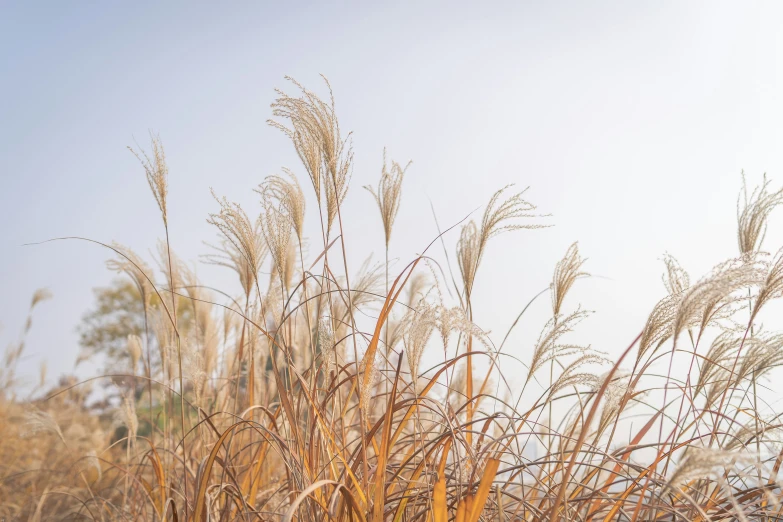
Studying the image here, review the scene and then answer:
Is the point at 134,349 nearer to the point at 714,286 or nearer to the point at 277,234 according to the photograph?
the point at 277,234

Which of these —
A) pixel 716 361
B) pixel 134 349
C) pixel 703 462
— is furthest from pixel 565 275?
pixel 134 349

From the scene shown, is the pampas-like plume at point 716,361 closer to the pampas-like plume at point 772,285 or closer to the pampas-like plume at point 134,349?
the pampas-like plume at point 772,285

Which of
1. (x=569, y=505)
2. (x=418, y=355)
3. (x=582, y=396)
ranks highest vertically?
(x=418, y=355)

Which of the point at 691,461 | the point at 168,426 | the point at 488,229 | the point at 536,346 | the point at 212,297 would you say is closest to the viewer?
the point at 691,461

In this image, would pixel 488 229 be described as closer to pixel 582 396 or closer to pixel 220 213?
pixel 582 396

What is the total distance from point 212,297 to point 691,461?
3.37 metres

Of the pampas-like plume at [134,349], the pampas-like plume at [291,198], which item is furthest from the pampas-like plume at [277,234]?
the pampas-like plume at [134,349]

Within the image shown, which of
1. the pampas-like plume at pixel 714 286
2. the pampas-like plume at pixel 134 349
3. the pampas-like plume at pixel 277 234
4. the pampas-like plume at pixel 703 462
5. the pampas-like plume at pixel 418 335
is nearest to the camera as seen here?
the pampas-like plume at pixel 703 462

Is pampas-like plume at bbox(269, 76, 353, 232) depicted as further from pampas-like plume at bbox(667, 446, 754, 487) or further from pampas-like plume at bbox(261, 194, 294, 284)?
pampas-like plume at bbox(667, 446, 754, 487)

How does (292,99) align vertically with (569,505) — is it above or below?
above

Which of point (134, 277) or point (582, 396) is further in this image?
point (134, 277)

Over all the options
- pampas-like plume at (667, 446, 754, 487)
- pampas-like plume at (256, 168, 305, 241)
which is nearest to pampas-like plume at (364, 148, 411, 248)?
pampas-like plume at (256, 168, 305, 241)

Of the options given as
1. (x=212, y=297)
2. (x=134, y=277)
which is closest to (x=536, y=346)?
(x=134, y=277)

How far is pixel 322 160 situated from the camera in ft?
6.15
